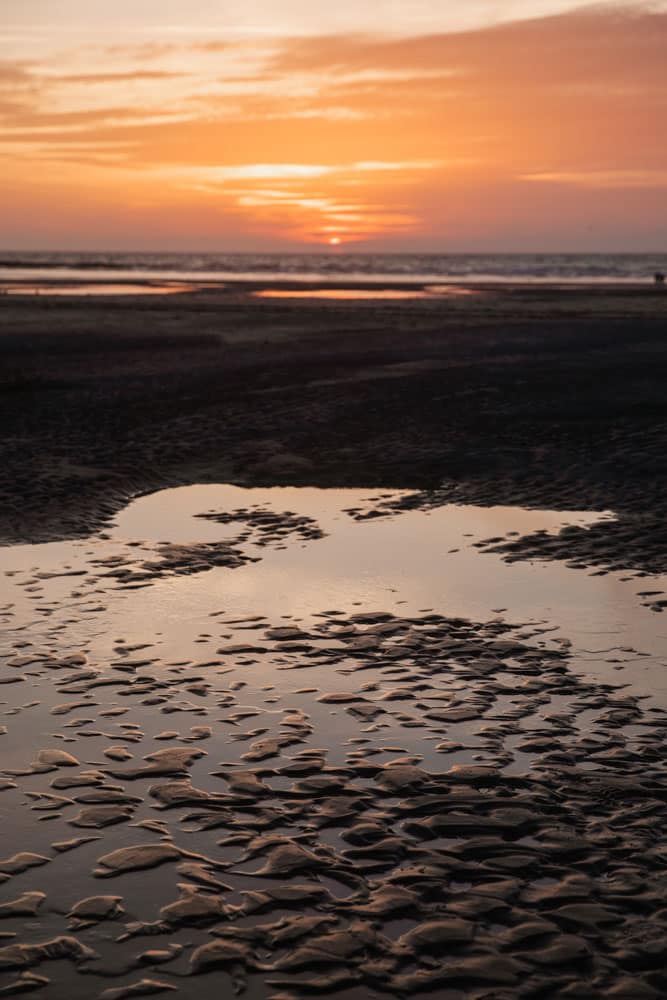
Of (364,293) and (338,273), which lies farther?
(338,273)

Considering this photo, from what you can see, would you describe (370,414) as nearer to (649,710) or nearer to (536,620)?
(536,620)

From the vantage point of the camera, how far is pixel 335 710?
310 inches

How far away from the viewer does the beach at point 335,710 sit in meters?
5.07

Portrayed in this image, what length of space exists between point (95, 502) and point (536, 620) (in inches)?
275

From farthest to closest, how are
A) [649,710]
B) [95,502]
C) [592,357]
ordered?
[592,357], [95,502], [649,710]

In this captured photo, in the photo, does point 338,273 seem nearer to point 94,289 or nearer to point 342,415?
point 94,289

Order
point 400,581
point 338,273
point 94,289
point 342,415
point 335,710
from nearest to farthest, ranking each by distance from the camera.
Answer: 1. point 335,710
2. point 400,581
3. point 342,415
4. point 94,289
5. point 338,273

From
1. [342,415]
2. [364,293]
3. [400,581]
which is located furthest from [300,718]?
[364,293]

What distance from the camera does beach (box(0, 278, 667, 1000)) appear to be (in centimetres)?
507

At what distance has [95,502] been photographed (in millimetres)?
14781

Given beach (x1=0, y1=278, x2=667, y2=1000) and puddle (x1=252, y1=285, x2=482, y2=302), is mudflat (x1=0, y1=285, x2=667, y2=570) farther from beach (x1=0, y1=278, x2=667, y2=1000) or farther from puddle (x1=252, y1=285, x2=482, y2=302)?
puddle (x1=252, y1=285, x2=482, y2=302)

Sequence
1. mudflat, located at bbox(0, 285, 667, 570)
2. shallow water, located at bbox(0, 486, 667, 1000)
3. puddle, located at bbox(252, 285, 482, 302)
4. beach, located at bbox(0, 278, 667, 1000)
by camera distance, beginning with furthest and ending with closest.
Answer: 1. puddle, located at bbox(252, 285, 482, 302)
2. mudflat, located at bbox(0, 285, 667, 570)
3. shallow water, located at bbox(0, 486, 667, 1000)
4. beach, located at bbox(0, 278, 667, 1000)

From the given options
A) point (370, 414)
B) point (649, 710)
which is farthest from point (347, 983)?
point (370, 414)

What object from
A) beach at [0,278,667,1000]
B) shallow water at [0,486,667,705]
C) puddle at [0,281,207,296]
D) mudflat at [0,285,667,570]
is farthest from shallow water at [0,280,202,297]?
shallow water at [0,486,667,705]
